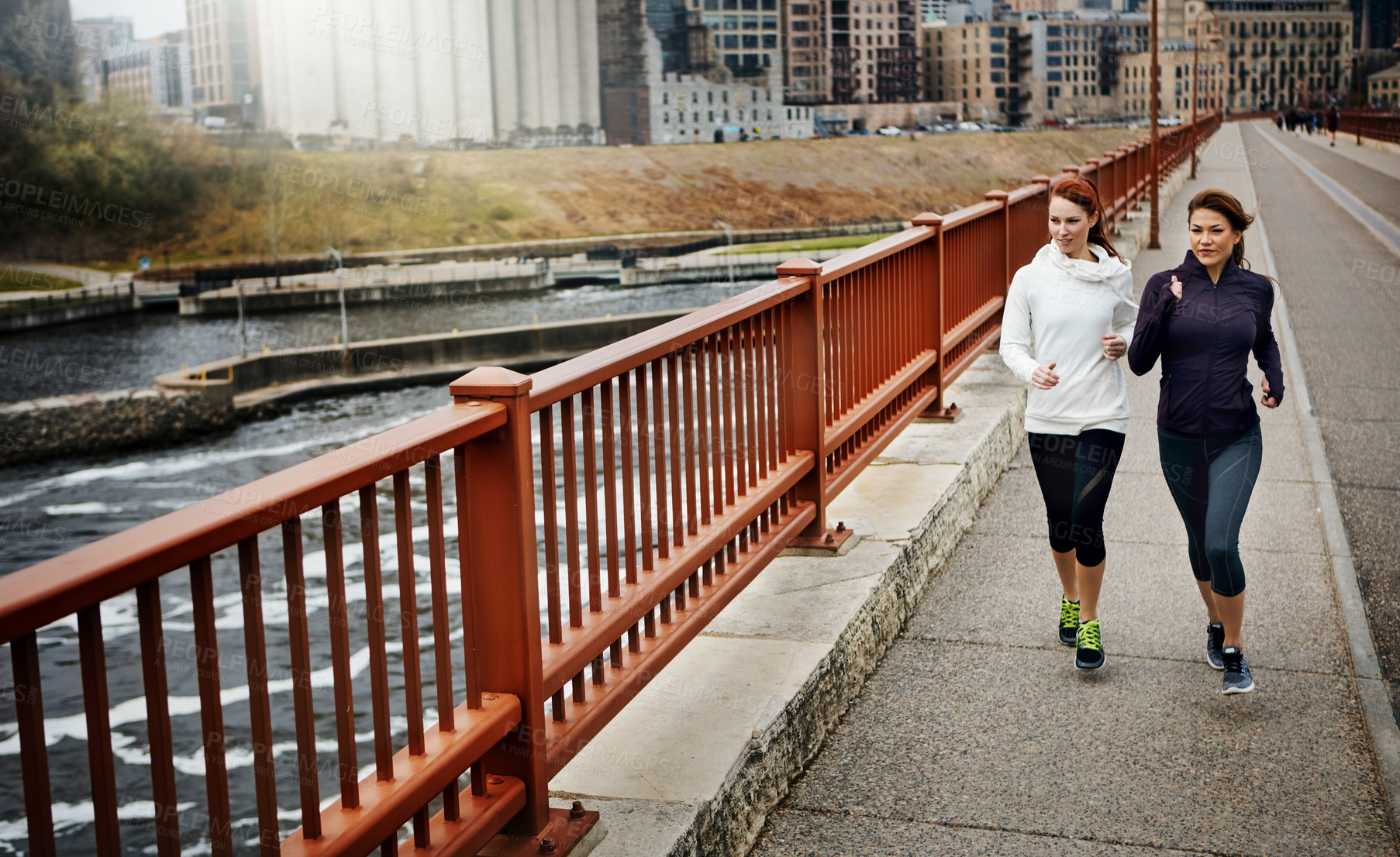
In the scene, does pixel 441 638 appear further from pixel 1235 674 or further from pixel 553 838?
pixel 1235 674

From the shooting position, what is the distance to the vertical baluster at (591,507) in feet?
10.4

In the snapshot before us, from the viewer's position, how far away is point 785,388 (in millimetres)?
4980

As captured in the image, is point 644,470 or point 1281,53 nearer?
point 644,470

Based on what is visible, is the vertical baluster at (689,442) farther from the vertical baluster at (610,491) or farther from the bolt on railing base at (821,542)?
the bolt on railing base at (821,542)

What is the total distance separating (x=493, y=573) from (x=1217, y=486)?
2696 millimetres

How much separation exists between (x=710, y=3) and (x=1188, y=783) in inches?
7481

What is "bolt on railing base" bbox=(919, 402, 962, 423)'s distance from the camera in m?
7.85

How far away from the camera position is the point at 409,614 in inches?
94.9

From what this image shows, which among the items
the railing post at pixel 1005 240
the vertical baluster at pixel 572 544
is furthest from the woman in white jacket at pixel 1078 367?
the railing post at pixel 1005 240

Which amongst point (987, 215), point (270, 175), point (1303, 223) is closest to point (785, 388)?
point (987, 215)

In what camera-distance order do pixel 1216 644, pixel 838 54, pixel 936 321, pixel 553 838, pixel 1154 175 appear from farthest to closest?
pixel 838 54 → pixel 1154 175 → pixel 936 321 → pixel 1216 644 → pixel 553 838

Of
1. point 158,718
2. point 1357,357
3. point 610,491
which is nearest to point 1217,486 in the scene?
point 610,491

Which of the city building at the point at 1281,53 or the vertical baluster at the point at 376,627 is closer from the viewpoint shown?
the vertical baluster at the point at 376,627

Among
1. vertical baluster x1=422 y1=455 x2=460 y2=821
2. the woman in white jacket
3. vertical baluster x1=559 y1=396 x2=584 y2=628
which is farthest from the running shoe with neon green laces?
vertical baluster x1=422 y1=455 x2=460 y2=821
